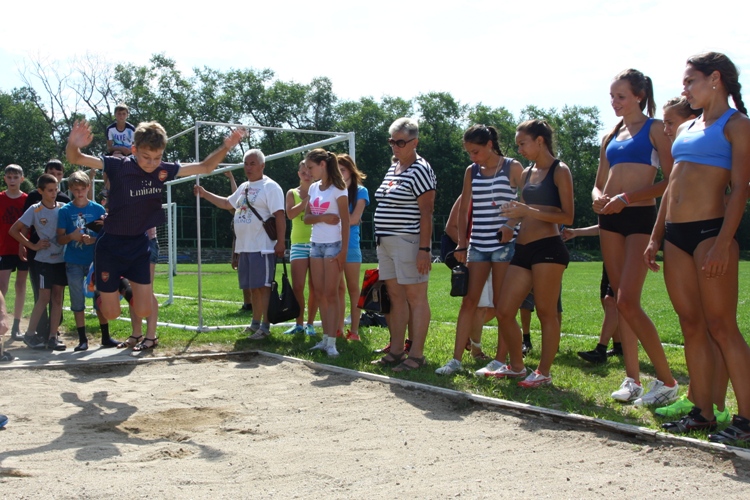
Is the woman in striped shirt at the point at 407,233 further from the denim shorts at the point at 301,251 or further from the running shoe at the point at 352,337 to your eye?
the denim shorts at the point at 301,251

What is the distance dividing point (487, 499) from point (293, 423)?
6.00 feet

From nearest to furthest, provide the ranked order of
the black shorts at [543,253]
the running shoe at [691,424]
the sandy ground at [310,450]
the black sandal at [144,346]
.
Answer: the sandy ground at [310,450] < the running shoe at [691,424] < the black shorts at [543,253] < the black sandal at [144,346]

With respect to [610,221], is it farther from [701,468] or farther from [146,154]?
[146,154]

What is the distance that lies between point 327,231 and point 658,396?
11.9ft

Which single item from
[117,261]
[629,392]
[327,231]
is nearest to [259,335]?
[327,231]

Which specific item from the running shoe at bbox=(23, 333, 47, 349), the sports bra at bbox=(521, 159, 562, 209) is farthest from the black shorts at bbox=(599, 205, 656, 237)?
the running shoe at bbox=(23, 333, 47, 349)

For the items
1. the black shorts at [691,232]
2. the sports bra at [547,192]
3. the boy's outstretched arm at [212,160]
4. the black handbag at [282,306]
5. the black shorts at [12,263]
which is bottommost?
the black handbag at [282,306]

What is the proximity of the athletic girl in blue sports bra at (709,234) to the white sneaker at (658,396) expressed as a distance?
60cm

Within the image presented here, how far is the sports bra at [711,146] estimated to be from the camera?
3990mm

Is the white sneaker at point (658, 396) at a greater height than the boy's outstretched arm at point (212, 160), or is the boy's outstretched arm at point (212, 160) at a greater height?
the boy's outstretched arm at point (212, 160)

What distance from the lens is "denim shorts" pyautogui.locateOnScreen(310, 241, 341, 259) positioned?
7.30m

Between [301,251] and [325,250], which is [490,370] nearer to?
[325,250]

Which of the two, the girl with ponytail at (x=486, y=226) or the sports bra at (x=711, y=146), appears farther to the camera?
the girl with ponytail at (x=486, y=226)

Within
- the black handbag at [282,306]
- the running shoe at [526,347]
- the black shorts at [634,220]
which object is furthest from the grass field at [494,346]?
the black shorts at [634,220]
